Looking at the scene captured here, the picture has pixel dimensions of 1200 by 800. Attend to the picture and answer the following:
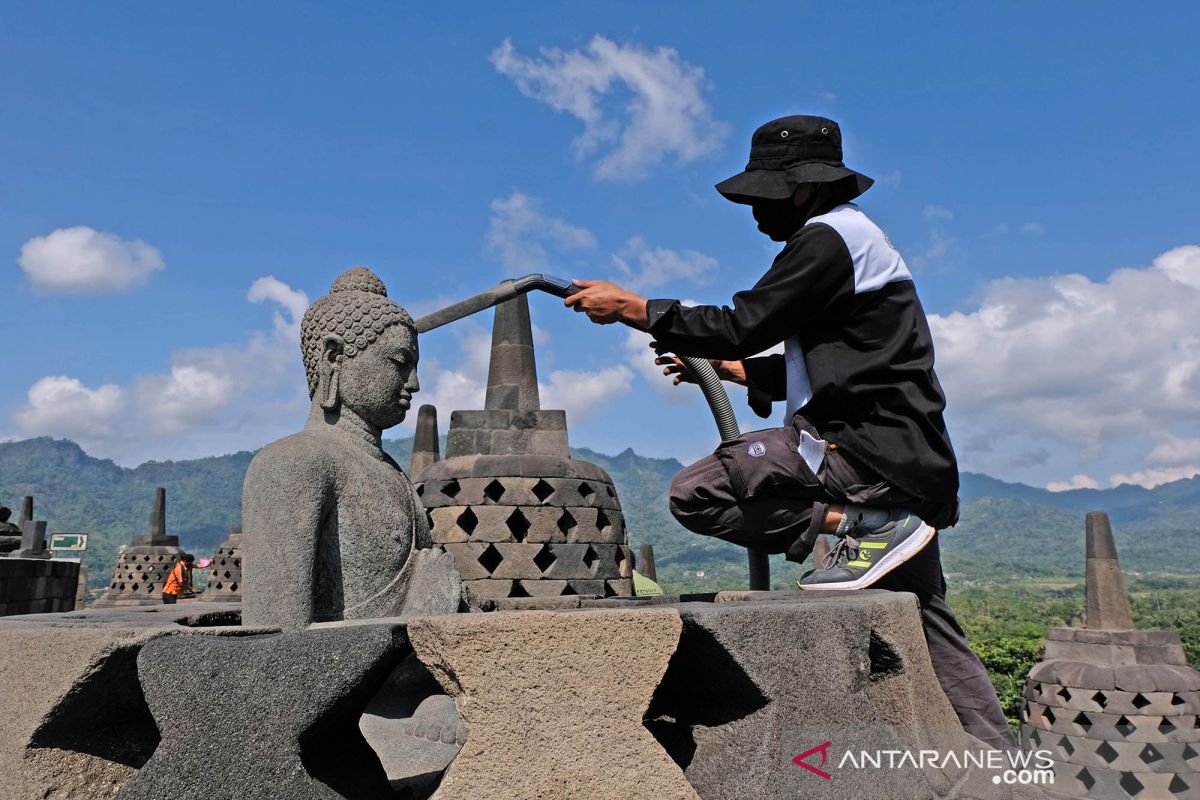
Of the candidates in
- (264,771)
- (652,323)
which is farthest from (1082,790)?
(264,771)

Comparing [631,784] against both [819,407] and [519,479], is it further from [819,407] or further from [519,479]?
[519,479]

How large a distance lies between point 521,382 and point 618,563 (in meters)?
1.74

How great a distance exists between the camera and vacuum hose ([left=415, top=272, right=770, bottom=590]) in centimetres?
318

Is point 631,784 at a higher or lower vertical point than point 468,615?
lower

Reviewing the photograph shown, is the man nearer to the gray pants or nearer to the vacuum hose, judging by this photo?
the gray pants

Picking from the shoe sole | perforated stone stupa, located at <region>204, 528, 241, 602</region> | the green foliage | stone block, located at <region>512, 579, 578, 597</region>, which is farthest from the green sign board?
the green foliage

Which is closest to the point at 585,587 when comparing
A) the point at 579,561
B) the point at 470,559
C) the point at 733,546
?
the point at 579,561

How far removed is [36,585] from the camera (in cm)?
977

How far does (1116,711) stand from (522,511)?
22.1 ft

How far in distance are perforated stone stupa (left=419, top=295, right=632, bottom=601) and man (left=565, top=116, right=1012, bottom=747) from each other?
4314 mm

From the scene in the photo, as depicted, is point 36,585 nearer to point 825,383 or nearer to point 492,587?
point 492,587

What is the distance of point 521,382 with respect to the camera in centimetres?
792

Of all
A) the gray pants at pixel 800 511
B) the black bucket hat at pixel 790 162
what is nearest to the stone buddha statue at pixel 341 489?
the gray pants at pixel 800 511

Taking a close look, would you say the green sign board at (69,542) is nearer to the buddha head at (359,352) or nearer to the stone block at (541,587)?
the stone block at (541,587)
